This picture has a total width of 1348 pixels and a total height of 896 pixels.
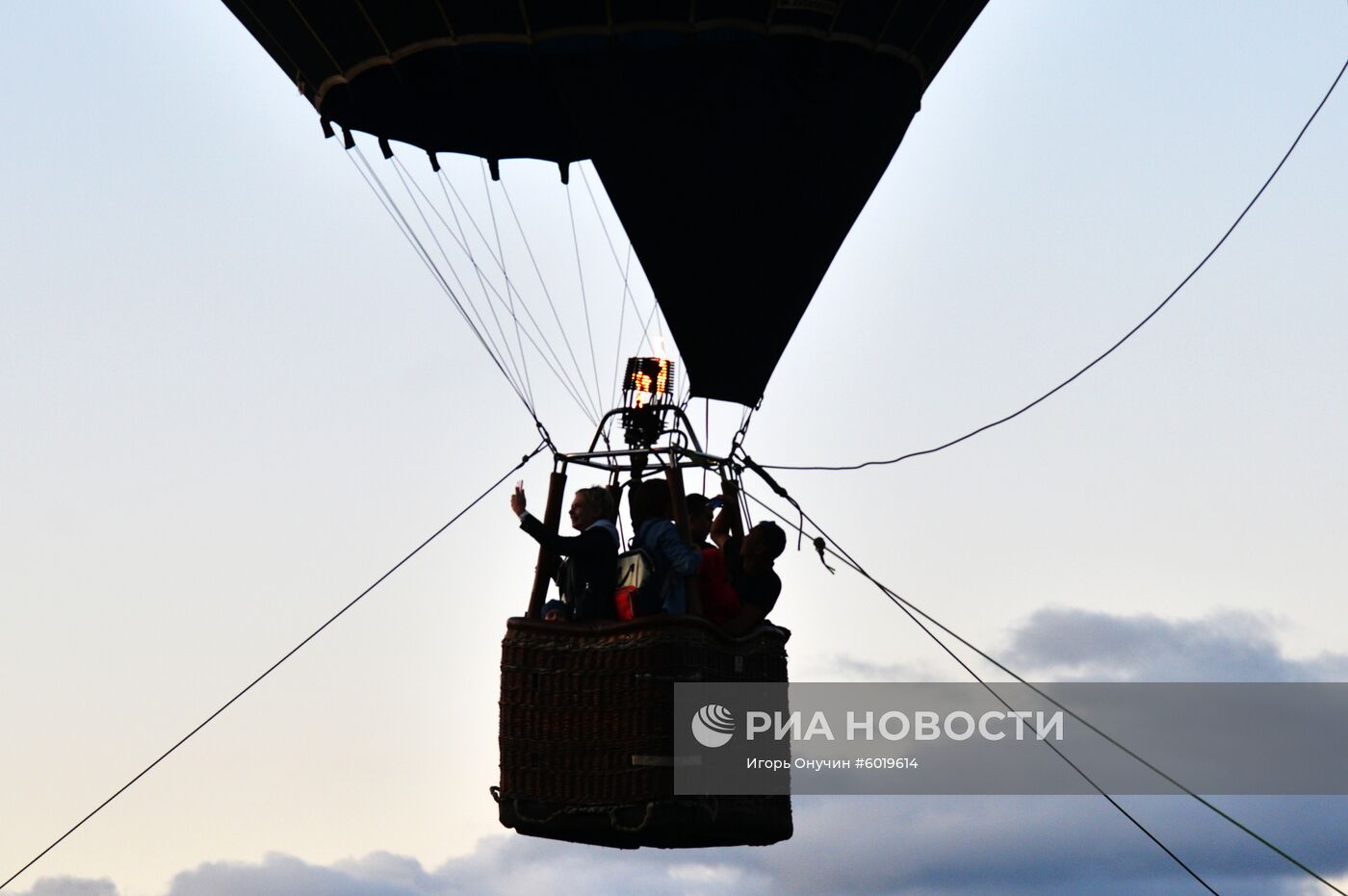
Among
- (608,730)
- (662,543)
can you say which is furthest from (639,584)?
(608,730)

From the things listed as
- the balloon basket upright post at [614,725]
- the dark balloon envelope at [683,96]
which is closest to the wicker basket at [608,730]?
the balloon basket upright post at [614,725]

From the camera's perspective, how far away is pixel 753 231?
9836mm

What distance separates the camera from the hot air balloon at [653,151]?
26.1 feet

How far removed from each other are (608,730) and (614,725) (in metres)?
0.04

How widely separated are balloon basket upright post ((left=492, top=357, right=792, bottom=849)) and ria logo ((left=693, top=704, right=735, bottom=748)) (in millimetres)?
72

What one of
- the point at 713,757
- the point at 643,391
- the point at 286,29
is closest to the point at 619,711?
the point at 713,757

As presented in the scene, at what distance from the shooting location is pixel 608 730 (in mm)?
7938

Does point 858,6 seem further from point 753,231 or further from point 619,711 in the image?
point 619,711

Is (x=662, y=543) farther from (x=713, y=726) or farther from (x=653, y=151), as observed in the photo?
(x=653, y=151)

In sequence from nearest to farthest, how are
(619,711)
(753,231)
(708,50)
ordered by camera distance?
(619,711)
(708,50)
(753,231)

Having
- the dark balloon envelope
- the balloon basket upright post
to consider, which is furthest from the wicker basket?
the dark balloon envelope

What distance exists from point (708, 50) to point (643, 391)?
156 centimetres

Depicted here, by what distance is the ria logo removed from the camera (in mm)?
7918

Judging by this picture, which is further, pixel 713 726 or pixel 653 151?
pixel 653 151
